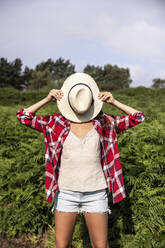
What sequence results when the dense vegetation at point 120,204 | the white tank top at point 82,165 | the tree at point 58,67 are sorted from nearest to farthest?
the white tank top at point 82,165
the dense vegetation at point 120,204
the tree at point 58,67

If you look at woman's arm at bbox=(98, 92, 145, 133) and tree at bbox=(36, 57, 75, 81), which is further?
tree at bbox=(36, 57, 75, 81)

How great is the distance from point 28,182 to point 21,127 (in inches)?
169

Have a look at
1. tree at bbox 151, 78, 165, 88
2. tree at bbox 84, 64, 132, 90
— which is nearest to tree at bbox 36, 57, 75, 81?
tree at bbox 84, 64, 132, 90

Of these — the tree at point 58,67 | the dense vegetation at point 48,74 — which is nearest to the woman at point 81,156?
the dense vegetation at point 48,74

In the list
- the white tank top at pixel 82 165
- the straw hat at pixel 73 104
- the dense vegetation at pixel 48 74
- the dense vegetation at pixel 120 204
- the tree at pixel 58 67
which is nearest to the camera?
the white tank top at pixel 82 165

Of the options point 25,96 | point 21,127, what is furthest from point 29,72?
point 21,127

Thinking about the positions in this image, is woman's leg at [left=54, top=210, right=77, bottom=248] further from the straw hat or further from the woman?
the straw hat

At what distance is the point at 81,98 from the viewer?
240 centimetres

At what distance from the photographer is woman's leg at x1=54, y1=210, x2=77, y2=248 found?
2395mm

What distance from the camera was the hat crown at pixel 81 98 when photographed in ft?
7.82

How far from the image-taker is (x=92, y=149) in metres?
2.40

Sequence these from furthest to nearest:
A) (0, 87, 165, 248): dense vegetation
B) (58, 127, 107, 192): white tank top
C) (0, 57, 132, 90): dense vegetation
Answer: (0, 57, 132, 90): dense vegetation → (0, 87, 165, 248): dense vegetation → (58, 127, 107, 192): white tank top

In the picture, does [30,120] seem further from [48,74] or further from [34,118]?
[48,74]

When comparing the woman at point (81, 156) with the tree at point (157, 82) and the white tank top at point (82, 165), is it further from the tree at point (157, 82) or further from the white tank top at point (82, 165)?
the tree at point (157, 82)
